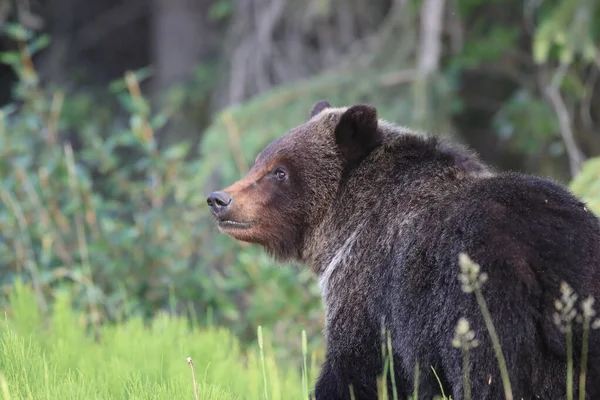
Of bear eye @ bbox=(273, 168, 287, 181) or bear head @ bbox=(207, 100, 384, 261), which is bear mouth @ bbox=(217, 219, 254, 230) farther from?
bear eye @ bbox=(273, 168, 287, 181)

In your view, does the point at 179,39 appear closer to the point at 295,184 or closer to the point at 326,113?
the point at 326,113

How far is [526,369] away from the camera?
125 inches

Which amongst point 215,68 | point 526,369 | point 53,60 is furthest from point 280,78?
point 526,369

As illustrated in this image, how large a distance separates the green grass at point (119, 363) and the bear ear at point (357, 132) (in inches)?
43.6

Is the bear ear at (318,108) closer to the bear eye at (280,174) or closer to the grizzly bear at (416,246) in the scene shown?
the grizzly bear at (416,246)

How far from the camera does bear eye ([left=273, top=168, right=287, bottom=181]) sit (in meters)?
4.46

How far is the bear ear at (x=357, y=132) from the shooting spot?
169 inches

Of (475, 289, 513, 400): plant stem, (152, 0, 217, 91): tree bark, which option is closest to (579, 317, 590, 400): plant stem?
(475, 289, 513, 400): plant stem

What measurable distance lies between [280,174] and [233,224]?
1.15ft

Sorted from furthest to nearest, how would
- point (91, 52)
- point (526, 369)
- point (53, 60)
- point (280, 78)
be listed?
1. point (91, 52)
2. point (53, 60)
3. point (280, 78)
4. point (526, 369)

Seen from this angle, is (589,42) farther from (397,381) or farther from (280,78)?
(280,78)

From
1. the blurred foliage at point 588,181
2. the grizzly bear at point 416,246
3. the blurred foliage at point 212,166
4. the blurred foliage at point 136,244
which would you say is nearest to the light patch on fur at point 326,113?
the grizzly bear at point 416,246

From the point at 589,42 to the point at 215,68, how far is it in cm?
738

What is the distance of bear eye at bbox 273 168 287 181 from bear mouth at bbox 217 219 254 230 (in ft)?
0.90
